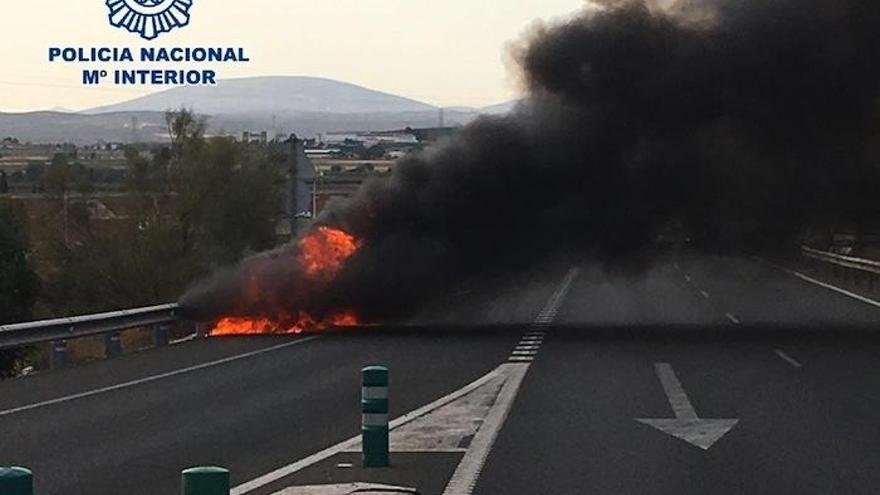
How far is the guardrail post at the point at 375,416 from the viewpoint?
1130cm

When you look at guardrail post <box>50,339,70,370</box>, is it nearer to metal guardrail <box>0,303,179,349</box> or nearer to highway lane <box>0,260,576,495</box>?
metal guardrail <box>0,303,179,349</box>

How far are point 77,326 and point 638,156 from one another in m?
13.1

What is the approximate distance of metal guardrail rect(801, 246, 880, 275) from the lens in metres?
40.7

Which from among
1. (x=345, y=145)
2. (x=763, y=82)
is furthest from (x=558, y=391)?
(x=345, y=145)

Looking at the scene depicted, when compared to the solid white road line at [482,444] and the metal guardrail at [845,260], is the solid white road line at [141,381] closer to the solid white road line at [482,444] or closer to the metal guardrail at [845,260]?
the solid white road line at [482,444]

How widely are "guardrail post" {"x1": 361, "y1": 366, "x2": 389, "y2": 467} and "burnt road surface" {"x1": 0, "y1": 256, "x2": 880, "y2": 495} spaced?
33.5 inches

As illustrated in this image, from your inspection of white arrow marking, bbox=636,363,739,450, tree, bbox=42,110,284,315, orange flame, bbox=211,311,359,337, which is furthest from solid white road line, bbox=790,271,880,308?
white arrow marking, bbox=636,363,739,450

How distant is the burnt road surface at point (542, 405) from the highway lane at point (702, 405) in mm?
32

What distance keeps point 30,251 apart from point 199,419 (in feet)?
132

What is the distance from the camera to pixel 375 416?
38.3 feet

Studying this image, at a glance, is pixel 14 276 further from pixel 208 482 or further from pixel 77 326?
pixel 208 482

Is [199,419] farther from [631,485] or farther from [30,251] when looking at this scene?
[30,251]

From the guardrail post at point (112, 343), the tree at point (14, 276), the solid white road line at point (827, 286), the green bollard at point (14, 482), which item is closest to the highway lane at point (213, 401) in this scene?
the guardrail post at point (112, 343)

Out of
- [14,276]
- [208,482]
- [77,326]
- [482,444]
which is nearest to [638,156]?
[77,326]
